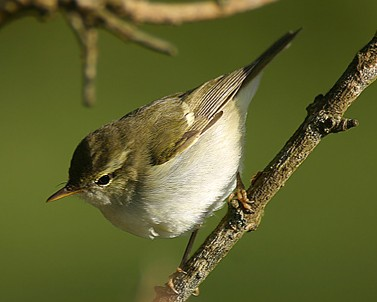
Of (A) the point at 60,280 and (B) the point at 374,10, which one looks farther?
(B) the point at 374,10

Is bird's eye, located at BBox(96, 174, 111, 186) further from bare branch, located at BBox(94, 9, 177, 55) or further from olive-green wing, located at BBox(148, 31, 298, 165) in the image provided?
bare branch, located at BBox(94, 9, 177, 55)

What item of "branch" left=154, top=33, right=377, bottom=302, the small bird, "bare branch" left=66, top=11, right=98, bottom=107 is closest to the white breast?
the small bird

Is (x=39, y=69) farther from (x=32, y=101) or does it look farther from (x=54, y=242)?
(x=54, y=242)

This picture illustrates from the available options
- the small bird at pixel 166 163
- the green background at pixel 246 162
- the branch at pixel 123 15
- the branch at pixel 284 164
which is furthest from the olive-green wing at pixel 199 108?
the green background at pixel 246 162

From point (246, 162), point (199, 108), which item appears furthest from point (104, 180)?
point (246, 162)

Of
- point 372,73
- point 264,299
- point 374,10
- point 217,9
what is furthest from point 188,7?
point 374,10

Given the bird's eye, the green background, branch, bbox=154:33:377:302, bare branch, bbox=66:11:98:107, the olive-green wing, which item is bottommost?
branch, bbox=154:33:377:302

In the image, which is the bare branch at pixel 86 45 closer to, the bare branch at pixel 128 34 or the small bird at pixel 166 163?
the bare branch at pixel 128 34
